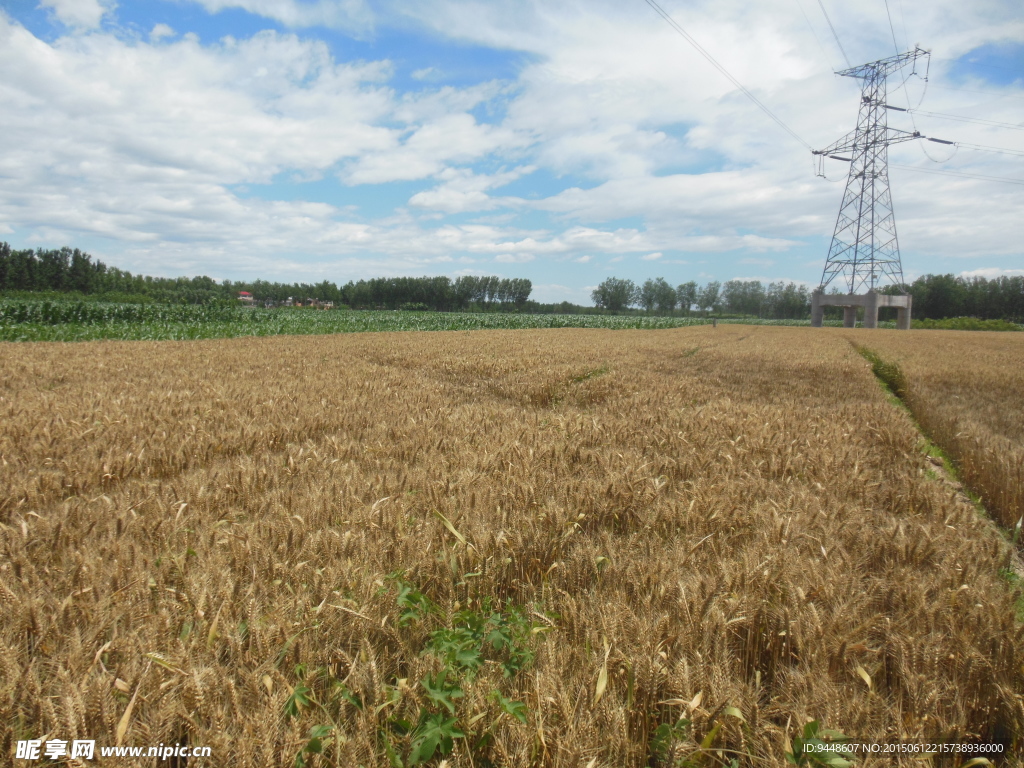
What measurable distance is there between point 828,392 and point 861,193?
72.8 meters

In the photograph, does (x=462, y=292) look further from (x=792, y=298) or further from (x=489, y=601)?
(x=489, y=601)

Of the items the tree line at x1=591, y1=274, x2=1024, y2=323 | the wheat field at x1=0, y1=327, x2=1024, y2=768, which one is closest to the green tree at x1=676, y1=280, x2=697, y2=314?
the tree line at x1=591, y1=274, x2=1024, y2=323

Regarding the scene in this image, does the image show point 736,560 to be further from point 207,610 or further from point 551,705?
point 207,610

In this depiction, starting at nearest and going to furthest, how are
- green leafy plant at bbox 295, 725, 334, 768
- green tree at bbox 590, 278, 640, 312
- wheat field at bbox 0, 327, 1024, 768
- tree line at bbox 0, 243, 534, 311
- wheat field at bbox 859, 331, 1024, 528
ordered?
green leafy plant at bbox 295, 725, 334, 768 < wheat field at bbox 0, 327, 1024, 768 < wheat field at bbox 859, 331, 1024, 528 < tree line at bbox 0, 243, 534, 311 < green tree at bbox 590, 278, 640, 312

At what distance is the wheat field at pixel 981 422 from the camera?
439 cm

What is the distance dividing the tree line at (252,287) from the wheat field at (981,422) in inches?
3779

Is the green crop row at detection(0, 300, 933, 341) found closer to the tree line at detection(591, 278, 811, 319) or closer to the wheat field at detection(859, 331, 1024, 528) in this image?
the wheat field at detection(859, 331, 1024, 528)

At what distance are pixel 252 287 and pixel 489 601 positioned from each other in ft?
623

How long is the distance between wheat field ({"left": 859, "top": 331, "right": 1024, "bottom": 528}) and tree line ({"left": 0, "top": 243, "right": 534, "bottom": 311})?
95974mm

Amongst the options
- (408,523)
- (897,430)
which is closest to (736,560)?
(408,523)

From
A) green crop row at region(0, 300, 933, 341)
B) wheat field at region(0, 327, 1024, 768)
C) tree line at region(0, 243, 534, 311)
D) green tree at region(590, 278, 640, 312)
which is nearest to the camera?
wheat field at region(0, 327, 1024, 768)

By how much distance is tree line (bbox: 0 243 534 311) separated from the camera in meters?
95.2

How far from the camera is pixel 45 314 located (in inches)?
1146

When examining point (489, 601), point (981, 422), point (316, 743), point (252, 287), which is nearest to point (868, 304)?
point (981, 422)
